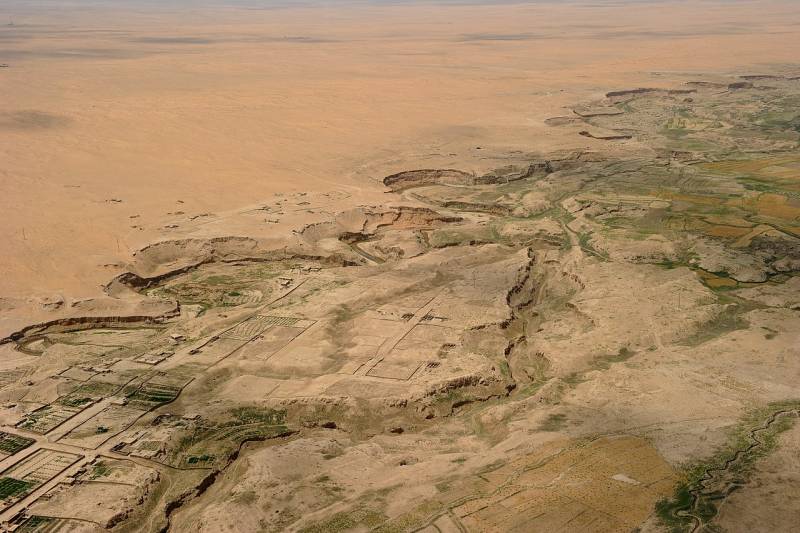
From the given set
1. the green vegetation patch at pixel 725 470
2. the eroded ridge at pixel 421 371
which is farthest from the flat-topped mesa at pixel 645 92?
the green vegetation patch at pixel 725 470

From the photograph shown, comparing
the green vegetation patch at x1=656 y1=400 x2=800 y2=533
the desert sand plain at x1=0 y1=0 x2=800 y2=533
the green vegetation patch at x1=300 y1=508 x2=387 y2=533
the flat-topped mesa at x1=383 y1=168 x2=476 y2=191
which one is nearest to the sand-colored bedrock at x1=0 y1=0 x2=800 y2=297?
the desert sand plain at x1=0 y1=0 x2=800 y2=533

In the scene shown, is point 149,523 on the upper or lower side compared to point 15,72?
lower

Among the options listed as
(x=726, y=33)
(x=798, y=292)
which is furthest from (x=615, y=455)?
(x=726, y=33)

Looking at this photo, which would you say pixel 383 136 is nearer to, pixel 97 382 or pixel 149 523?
pixel 97 382

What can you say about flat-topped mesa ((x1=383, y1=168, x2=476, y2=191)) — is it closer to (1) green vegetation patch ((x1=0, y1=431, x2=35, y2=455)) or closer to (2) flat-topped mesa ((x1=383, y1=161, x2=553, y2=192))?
(2) flat-topped mesa ((x1=383, y1=161, x2=553, y2=192))

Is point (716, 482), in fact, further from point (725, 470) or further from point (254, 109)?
point (254, 109)

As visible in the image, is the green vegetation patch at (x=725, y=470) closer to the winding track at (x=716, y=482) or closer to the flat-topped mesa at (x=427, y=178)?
the winding track at (x=716, y=482)
